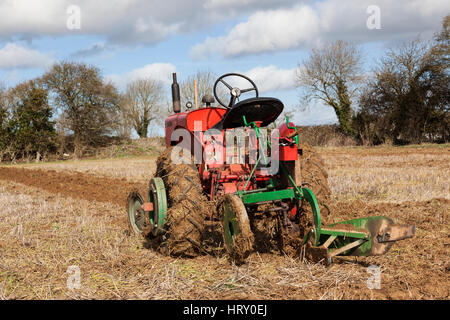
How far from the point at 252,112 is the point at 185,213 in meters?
1.36

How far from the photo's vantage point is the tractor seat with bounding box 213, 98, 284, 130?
14.8 feet

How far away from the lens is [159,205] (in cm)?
469

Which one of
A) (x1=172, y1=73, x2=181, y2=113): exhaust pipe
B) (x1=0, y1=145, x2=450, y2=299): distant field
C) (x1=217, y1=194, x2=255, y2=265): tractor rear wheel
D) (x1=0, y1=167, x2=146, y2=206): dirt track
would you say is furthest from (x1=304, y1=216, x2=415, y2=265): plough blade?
(x1=0, y1=167, x2=146, y2=206): dirt track

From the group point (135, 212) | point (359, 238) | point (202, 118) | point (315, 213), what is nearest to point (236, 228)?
point (315, 213)

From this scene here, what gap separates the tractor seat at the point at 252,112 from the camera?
4516 millimetres

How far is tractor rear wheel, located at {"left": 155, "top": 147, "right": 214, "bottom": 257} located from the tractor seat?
0.75 m

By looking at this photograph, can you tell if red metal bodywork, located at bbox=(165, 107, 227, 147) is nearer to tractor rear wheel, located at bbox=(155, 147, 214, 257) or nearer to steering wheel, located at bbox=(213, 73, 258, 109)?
steering wheel, located at bbox=(213, 73, 258, 109)

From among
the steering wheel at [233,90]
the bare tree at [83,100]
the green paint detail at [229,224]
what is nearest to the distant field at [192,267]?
the green paint detail at [229,224]

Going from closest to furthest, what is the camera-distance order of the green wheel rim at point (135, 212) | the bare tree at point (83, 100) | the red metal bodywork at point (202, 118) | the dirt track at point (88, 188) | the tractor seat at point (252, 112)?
the tractor seat at point (252, 112) → the red metal bodywork at point (202, 118) → the green wheel rim at point (135, 212) → the dirt track at point (88, 188) → the bare tree at point (83, 100)

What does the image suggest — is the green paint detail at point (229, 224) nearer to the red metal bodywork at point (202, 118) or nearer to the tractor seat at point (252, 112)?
the tractor seat at point (252, 112)

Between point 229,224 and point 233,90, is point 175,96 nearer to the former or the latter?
point 233,90

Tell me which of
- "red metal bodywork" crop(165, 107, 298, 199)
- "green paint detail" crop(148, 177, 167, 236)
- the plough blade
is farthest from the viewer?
"red metal bodywork" crop(165, 107, 298, 199)

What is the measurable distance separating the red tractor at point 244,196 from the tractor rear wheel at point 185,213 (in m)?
0.01
